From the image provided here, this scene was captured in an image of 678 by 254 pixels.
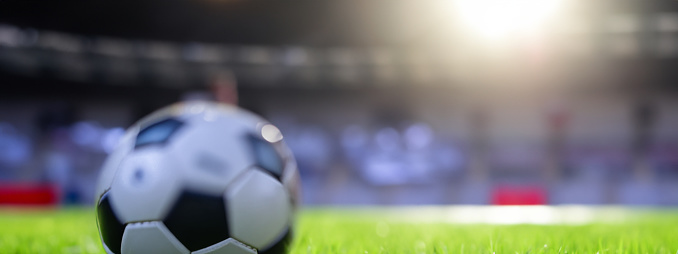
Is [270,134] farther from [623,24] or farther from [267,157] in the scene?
[623,24]

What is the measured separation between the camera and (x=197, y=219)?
5.78ft

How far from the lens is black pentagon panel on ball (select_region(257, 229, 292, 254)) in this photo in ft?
6.35

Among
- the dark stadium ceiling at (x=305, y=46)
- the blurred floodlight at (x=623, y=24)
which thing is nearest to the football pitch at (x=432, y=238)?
the dark stadium ceiling at (x=305, y=46)

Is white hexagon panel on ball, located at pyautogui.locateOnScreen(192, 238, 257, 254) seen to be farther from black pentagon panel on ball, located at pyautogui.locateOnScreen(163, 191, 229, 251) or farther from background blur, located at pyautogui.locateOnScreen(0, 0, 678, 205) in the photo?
background blur, located at pyautogui.locateOnScreen(0, 0, 678, 205)

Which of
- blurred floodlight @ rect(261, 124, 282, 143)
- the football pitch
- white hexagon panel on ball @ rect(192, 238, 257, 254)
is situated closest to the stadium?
the football pitch

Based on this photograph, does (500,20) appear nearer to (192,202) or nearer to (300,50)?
(300,50)

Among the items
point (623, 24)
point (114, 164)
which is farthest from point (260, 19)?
point (114, 164)

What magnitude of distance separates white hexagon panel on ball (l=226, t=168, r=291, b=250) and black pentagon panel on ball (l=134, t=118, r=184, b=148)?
337 millimetres

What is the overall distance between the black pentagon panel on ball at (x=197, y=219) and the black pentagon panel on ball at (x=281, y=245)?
0.21 meters

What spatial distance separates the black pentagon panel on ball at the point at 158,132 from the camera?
75.5 inches

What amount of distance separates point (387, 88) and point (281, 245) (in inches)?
856

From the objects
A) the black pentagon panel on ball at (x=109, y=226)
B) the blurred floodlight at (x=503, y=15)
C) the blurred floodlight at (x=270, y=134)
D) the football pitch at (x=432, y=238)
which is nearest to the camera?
the black pentagon panel on ball at (x=109, y=226)

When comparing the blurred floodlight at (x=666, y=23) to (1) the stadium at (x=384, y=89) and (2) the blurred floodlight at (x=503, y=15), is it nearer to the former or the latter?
(1) the stadium at (x=384, y=89)

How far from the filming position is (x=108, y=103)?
22719 mm
